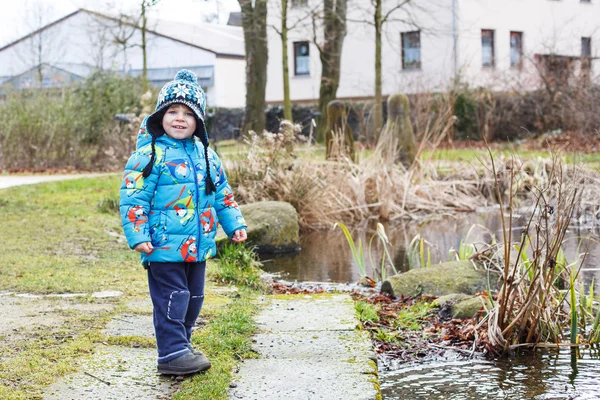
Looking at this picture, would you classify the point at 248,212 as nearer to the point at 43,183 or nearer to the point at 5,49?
the point at 43,183

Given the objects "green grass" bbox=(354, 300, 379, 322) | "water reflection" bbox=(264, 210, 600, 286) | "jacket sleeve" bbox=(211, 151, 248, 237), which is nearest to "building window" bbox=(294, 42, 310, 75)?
"water reflection" bbox=(264, 210, 600, 286)

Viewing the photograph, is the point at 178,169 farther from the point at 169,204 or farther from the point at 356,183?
the point at 356,183

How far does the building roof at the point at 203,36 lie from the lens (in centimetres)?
4228

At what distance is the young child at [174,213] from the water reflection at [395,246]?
2.99 metres

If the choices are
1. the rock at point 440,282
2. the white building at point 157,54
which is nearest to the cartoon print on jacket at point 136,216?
the rock at point 440,282

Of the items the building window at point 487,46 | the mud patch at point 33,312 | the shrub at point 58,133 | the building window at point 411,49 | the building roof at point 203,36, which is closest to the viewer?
the mud patch at point 33,312


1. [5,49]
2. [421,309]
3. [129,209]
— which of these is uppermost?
[5,49]

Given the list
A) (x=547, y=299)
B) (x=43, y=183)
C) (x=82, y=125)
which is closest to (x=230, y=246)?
(x=547, y=299)

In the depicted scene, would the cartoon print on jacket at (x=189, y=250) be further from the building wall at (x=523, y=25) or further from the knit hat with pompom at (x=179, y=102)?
the building wall at (x=523, y=25)

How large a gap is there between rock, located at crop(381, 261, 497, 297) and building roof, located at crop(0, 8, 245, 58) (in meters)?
35.8

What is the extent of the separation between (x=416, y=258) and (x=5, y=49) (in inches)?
1667

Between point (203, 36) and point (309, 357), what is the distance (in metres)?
43.0

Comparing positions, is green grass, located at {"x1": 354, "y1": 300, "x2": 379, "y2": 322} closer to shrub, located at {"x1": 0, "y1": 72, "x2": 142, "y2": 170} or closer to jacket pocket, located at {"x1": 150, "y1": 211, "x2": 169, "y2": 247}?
jacket pocket, located at {"x1": 150, "y1": 211, "x2": 169, "y2": 247}

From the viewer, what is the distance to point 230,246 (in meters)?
7.46
